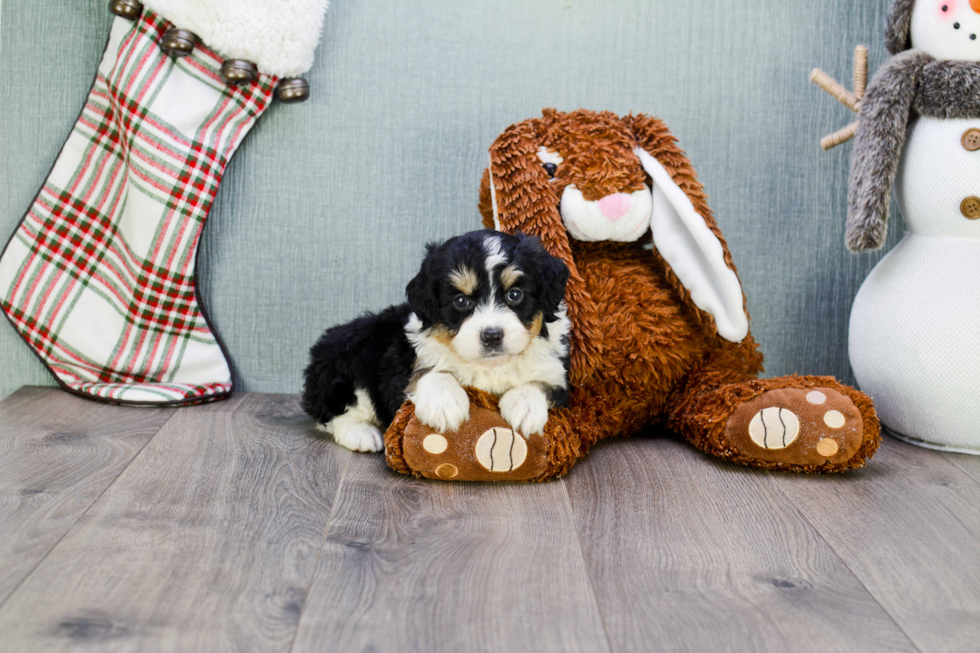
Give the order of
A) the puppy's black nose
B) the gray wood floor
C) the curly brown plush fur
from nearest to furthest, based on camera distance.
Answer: the gray wood floor → the puppy's black nose → the curly brown plush fur

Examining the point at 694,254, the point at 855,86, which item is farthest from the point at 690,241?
the point at 855,86

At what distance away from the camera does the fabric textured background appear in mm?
2291

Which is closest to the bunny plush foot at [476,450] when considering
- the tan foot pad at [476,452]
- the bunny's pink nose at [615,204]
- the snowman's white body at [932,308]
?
the tan foot pad at [476,452]

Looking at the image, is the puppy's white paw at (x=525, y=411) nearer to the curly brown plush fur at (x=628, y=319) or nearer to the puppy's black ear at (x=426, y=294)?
the curly brown plush fur at (x=628, y=319)

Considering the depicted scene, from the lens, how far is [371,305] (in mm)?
2398

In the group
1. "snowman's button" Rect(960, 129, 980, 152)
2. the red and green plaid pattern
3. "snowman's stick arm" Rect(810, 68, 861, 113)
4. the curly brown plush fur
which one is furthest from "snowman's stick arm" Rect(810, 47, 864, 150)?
the red and green plaid pattern

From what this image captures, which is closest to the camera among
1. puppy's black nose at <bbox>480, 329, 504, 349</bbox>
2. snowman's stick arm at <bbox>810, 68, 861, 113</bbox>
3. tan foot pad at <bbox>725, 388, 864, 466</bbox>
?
puppy's black nose at <bbox>480, 329, 504, 349</bbox>

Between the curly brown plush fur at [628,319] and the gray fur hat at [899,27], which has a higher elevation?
the gray fur hat at [899,27]

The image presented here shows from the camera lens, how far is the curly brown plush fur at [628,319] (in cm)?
181

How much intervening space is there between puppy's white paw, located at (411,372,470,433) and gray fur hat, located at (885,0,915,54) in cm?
142

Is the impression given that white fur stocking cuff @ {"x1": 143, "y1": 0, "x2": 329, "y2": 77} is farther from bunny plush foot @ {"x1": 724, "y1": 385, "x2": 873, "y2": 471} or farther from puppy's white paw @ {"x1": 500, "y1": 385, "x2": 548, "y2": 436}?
bunny plush foot @ {"x1": 724, "y1": 385, "x2": 873, "y2": 471}

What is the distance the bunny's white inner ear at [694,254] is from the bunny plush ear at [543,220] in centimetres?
22

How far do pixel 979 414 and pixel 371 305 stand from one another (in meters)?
1.61

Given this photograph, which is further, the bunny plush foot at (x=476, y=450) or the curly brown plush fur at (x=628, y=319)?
the curly brown plush fur at (x=628, y=319)
